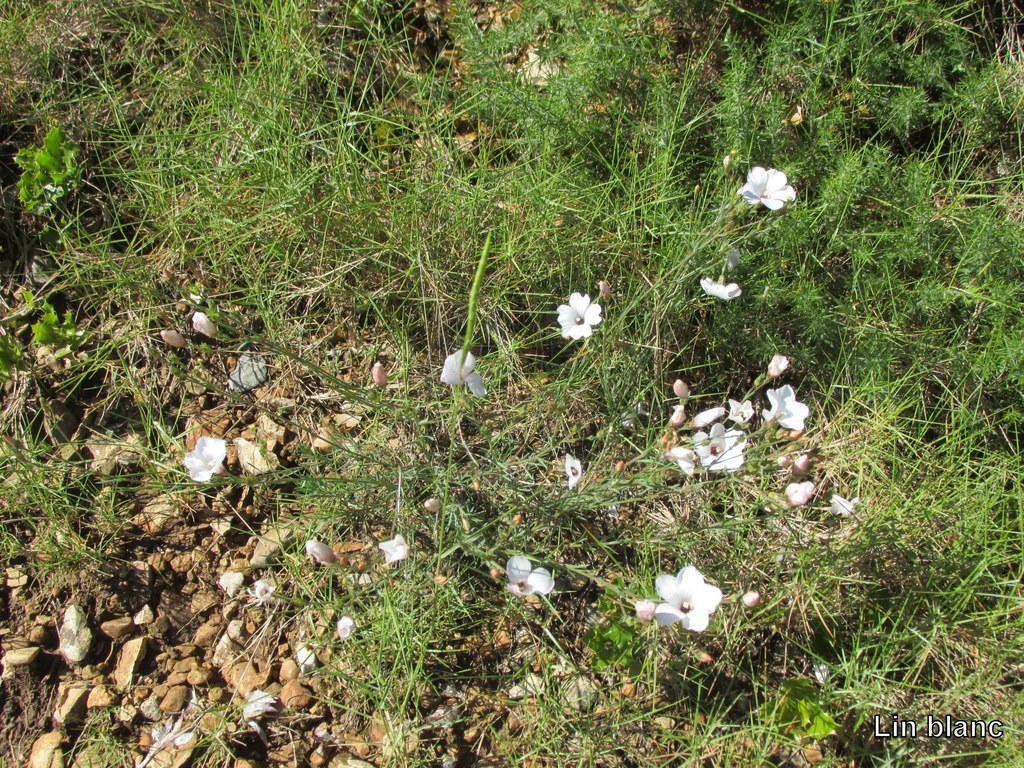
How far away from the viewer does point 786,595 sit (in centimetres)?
210

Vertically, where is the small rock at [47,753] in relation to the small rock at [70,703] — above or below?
below

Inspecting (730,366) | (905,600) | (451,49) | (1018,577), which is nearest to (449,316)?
(730,366)

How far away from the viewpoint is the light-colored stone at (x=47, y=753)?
202cm

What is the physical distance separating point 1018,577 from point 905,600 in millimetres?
350

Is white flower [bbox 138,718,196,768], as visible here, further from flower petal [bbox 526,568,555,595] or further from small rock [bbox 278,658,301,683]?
flower petal [bbox 526,568,555,595]

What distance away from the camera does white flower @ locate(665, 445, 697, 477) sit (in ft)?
6.42

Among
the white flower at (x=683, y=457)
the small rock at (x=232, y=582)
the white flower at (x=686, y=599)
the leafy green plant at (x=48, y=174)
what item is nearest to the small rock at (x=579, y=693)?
the white flower at (x=686, y=599)

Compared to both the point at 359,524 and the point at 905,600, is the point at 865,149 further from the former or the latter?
the point at 359,524

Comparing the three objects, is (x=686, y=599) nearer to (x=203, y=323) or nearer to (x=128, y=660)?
(x=203, y=323)

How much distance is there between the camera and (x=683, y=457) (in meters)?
1.96

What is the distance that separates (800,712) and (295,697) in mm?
1358

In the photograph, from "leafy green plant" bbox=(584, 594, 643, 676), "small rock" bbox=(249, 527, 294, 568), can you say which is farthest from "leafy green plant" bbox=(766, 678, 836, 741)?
"small rock" bbox=(249, 527, 294, 568)

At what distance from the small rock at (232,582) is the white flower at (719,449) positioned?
136 centimetres

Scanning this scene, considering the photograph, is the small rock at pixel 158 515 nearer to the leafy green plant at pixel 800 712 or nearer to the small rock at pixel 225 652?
the small rock at pixel 225 652
